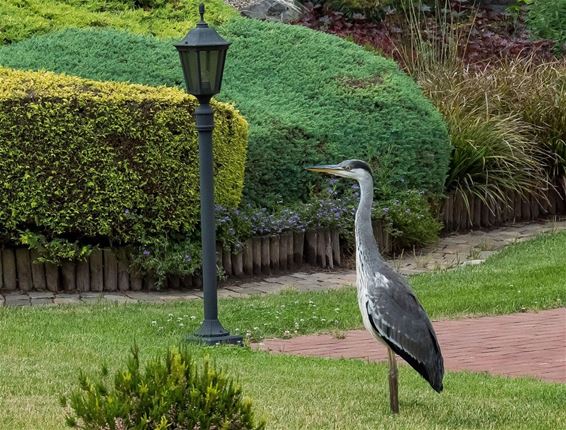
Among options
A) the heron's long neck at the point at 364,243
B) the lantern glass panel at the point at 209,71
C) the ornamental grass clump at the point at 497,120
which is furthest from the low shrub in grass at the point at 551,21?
the heron's long neck at the point at 364,243

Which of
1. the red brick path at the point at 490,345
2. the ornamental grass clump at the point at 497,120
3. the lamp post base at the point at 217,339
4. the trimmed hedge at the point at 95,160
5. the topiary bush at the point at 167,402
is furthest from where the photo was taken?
the ornamental grass clump at the point at 497,120

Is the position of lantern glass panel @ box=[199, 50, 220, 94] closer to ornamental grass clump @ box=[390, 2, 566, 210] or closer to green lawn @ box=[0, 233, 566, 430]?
green lawn @ box=[0, 233, 566, 430]

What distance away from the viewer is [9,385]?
6.94m

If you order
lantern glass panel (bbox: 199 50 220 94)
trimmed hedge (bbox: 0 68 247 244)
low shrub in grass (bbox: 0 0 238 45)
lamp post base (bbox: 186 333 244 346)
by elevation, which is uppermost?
low shrub in grass (bbox: 0 0 238 45)

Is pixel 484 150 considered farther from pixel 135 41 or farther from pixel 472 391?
pixel 472 391

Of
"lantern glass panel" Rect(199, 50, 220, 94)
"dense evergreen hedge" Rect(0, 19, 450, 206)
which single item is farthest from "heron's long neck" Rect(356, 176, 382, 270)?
"dense evergreen hedge" Rect(0, 19, 450, 206)

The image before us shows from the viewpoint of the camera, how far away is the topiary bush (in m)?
4.84

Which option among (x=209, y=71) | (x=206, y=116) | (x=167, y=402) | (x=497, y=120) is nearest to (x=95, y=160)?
(x=206, y=116)

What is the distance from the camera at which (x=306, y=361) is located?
8008mm

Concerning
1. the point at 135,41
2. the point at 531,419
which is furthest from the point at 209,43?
the point at 135,41

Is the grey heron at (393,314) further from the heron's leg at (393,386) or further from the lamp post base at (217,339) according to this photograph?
the lamp post base at (217,339)

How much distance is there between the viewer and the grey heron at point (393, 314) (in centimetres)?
627

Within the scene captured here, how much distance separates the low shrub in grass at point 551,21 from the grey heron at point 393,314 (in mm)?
12496

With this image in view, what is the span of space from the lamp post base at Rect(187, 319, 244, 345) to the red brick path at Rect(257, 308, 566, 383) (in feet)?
0.77
